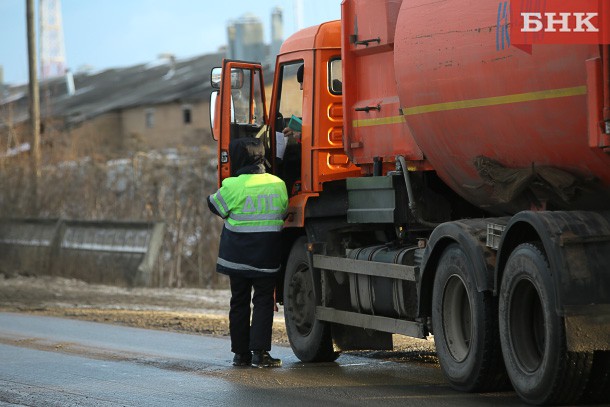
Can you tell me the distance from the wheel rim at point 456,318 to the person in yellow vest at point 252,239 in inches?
82.3

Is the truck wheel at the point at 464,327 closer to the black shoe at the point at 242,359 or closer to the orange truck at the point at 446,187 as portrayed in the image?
the orange truck at the point at 446,187

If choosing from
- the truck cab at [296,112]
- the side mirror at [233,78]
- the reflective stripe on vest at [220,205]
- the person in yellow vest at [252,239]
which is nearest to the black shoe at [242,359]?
the person in yellow vest at [252,239]

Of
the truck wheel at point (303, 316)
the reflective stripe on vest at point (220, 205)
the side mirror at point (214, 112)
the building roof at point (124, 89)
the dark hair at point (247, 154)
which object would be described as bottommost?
the truck wheel at point (303, 316)

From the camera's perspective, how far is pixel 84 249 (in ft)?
72.7

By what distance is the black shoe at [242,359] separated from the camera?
1075cm

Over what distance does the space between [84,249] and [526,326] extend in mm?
14949

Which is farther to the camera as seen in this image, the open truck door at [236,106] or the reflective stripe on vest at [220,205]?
the open truck door at [236,106]

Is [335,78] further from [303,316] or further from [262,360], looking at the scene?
[262,360]

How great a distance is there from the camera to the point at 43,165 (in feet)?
92.3

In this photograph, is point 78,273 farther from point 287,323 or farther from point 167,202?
point 287,323

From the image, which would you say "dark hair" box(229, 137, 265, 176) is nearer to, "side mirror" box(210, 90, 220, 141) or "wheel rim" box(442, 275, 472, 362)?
"side mirror" box(210, 90, 220, 141)

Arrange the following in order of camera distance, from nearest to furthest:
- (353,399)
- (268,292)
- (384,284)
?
(353,399)
(384,284)
(268,292)

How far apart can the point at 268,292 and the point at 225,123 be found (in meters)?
1.87

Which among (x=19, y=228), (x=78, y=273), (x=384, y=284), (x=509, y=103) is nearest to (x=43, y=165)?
(x=19, y=228)
